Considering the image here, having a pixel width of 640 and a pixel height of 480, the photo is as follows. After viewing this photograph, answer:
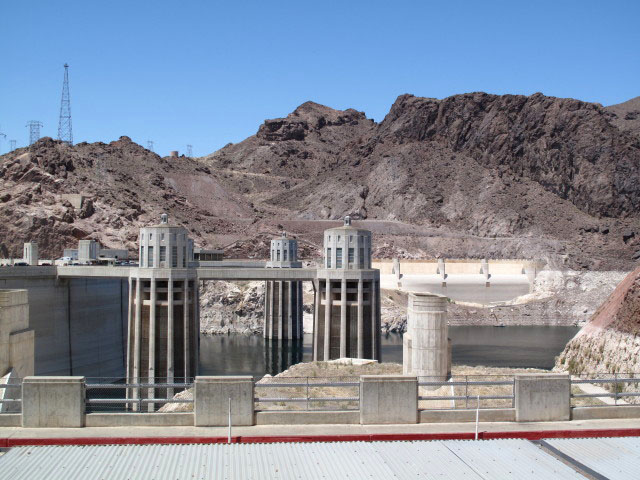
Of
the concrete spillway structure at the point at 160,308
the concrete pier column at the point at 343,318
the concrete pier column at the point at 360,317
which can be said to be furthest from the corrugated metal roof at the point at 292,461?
the concrete pier column at the point at 343,318

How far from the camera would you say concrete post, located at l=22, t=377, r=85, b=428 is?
1642 centimetres

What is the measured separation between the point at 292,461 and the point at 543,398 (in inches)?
249

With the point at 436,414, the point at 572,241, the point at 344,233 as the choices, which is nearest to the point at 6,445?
the point at 436,414

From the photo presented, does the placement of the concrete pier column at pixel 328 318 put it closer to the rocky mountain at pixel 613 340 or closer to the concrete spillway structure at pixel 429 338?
the rocky mountain at pixel 613 340

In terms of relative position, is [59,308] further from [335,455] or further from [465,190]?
[465,190]

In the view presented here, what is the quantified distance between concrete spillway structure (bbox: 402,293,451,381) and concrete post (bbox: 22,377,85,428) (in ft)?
37.5

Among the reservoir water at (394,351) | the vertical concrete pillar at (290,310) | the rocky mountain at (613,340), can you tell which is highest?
the rocky mountain at (613,340)

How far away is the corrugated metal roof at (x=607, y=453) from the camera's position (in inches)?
571

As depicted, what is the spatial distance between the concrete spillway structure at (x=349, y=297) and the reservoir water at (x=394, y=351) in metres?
20.1

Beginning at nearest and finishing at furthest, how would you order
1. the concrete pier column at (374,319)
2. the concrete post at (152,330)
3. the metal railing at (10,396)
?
the metal railing at (10,396) → the concrete post at (152,330) → the concrete pier column at (374,319)

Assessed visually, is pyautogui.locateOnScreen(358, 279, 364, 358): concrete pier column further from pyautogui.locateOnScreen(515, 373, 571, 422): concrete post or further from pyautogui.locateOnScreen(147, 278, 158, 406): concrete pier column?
pyautogui.locateOnScreen(515, 373, 571, 422): concrete post

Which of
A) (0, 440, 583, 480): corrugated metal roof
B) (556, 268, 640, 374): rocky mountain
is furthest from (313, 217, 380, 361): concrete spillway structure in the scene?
(0, 440, 583, 480): corrugated metal roof

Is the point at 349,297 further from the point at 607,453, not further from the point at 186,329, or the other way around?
the point at 607,453

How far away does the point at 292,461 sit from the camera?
1478 centimetres
